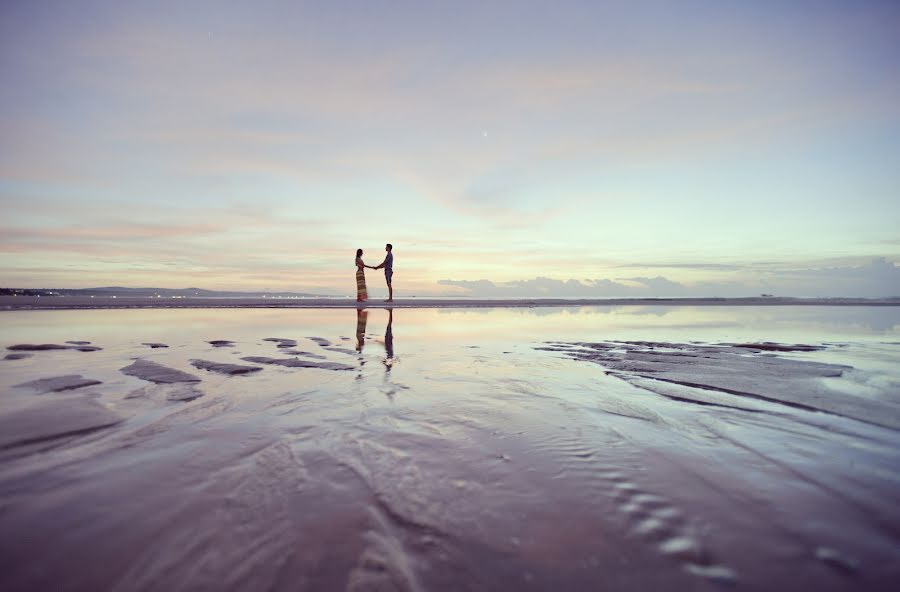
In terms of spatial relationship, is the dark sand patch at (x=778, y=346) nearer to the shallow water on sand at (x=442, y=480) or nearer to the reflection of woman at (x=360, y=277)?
the shallow water on sand at (x=442, y=480)

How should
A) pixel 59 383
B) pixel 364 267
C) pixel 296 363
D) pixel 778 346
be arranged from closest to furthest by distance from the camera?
pixel 59 383 < pixel 296 363 < pixel 778 346 < pixel 364 267

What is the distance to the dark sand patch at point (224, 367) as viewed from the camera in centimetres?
491

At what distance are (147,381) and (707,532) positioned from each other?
16.4 ft

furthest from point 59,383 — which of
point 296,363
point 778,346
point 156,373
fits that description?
point 778,346

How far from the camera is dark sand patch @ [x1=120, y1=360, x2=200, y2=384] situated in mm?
4426

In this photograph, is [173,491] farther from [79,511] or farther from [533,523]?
[533,523]

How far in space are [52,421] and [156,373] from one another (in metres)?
1.70

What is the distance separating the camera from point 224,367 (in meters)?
5.10

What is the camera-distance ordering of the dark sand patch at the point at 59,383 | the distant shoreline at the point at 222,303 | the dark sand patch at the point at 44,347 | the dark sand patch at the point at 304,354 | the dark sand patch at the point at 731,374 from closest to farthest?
the dark sand patch at the point at 731,374, the dark sand patch at the point at 59,383, the dark sand patch at the point at 304,354, the dark sand patch at the point at 44,347, the distant shoreline at the point at 222,303

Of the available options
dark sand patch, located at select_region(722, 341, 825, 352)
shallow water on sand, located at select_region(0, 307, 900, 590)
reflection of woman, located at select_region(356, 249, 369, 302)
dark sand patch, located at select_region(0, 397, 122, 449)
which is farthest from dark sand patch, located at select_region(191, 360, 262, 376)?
reflection of woman, located at select_region(356, 249, 369, 302)

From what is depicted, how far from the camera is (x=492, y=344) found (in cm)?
784

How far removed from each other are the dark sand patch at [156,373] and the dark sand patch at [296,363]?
0.95 meters

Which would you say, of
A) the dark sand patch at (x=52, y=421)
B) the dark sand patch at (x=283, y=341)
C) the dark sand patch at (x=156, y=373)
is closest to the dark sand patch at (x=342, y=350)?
the dark sand patch at (x=283, y=341)

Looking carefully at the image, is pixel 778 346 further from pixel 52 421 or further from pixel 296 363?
pixel 52 421
